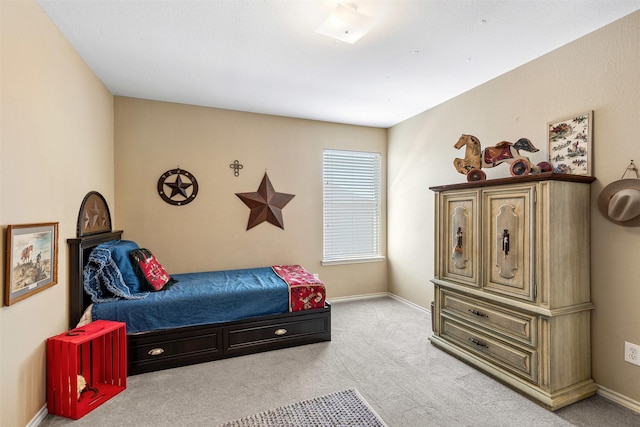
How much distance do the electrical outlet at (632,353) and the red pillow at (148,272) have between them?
3.67 metres

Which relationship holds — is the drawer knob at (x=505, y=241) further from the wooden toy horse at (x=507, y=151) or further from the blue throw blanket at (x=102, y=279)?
the blue throw blanket at (x=102, y=279)

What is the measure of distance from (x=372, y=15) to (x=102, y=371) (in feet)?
10.7

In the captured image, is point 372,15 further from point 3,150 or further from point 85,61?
point 85,61

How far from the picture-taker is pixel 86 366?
91.9 inches

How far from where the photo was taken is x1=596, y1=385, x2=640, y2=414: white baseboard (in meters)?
2.05

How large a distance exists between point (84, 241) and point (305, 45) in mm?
2337

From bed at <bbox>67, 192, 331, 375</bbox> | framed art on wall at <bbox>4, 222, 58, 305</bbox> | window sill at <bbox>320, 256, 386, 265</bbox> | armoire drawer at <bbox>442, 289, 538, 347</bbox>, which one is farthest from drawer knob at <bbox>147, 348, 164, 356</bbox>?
armoire drawer at <bbox>442, 289, 538, 347</bbox>

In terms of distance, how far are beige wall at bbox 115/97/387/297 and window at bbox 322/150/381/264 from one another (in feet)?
0.44

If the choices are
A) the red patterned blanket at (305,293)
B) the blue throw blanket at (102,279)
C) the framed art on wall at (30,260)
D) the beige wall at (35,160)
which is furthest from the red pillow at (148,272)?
the red patterned blanket at (305,293)

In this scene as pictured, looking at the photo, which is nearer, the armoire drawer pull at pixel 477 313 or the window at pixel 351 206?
the armoire drawer pull at pixel 477 313

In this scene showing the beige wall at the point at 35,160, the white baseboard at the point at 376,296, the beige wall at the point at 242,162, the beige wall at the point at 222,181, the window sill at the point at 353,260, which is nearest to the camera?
the beige wall at the point at 35,160

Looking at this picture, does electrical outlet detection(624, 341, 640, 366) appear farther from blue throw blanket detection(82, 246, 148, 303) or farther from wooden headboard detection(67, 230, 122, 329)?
wooden headboard detection(67, 230, 122, 329)

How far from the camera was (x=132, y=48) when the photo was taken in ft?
8.11

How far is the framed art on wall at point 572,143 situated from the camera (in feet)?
7.52
